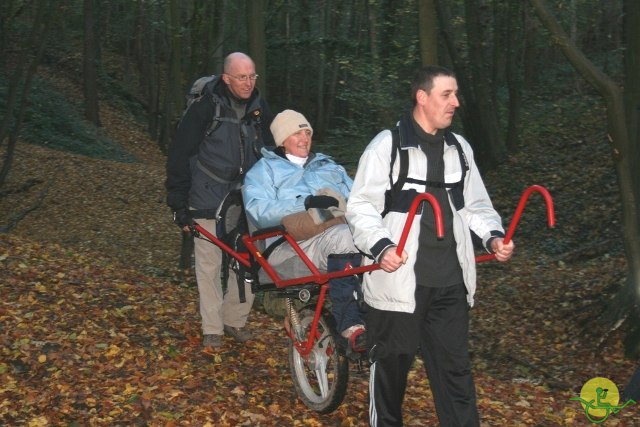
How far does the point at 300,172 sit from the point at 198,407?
74.1 inches

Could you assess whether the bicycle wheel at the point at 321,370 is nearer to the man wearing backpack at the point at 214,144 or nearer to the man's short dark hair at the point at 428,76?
the man wearing backpack at the point at 214,144

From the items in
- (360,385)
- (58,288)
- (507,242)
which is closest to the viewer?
(507,242)

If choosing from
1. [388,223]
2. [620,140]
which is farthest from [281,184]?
[620,140]

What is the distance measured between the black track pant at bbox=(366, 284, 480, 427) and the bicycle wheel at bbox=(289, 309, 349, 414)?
0.89 m

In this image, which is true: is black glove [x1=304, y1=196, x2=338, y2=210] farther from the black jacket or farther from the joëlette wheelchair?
the black jacket

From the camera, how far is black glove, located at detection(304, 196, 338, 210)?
5.34 metres

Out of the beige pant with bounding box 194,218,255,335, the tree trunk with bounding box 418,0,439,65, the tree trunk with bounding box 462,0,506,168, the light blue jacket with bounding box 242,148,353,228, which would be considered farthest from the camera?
the tree trunk with bounding box 462,0,506,168

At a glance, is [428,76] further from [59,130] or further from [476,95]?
[59,130]

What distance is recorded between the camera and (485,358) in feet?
33.6

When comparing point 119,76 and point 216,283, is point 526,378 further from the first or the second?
point 119,76

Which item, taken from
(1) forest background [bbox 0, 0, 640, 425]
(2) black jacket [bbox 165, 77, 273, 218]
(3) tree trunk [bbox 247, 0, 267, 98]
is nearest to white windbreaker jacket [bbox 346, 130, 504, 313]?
(1) forest background [bbox 0, 0, 640, 425]

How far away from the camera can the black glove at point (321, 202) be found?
5344 millimetres

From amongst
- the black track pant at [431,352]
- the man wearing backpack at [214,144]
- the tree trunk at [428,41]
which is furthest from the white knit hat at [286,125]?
the tree trunk at [428,41]

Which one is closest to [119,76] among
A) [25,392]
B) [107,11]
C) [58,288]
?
[107,11]
